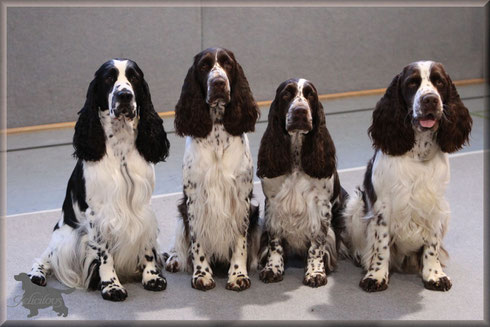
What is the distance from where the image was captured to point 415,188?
4.04 meters

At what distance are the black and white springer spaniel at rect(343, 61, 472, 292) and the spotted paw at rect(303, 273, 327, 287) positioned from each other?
226mm

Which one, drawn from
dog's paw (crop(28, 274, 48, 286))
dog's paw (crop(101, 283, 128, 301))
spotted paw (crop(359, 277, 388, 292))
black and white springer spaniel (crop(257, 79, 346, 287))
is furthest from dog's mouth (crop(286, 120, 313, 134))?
dog's paw (crop(28, 274, 48, 286))

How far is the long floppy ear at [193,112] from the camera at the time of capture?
13.2 feet

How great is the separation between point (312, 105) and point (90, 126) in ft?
4.02

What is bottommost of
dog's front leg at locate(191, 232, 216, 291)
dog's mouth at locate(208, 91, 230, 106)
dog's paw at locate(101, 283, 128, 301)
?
dog's paw at locate(101, 283, 128, 301)

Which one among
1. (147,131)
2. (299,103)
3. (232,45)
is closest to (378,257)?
(299,103)

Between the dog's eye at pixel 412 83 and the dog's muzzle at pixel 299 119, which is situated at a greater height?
the dog's eye at pixel 412 83

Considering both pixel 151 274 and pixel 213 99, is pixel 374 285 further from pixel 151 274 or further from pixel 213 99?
pixel 213 99

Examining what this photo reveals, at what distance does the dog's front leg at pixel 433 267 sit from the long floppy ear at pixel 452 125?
0.54 metres

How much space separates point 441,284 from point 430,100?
106cm

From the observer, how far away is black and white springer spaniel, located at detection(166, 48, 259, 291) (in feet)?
13.2

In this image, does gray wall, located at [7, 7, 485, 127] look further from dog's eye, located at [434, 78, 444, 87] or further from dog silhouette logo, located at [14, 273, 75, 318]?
dog's eye, located at [434, 78, 444, 87]

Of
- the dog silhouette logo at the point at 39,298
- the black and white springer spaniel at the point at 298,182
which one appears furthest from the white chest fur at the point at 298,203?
the dog silhouette logo at the point at 39,298

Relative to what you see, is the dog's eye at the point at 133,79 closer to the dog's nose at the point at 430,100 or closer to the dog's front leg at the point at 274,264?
the dog's front leg at the point at 274,264
